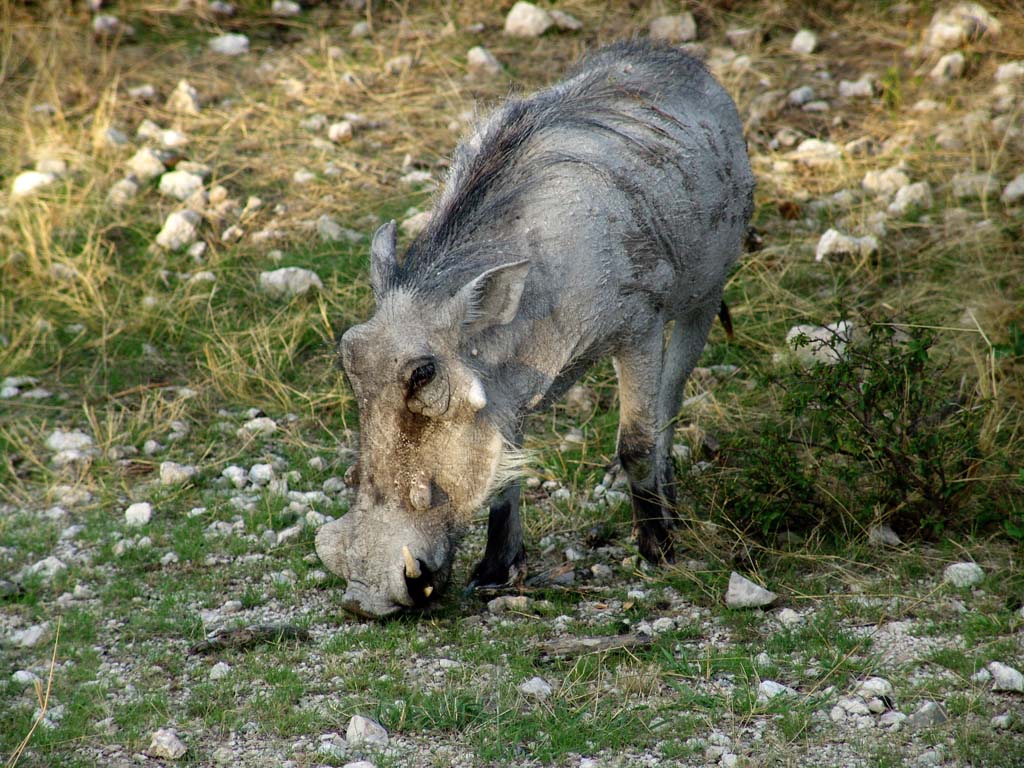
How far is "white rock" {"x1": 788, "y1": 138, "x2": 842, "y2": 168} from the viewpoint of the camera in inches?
262

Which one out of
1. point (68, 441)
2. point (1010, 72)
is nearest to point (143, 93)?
point (68, 441)

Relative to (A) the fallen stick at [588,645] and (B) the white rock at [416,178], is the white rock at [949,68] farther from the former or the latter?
(A) the fallen stick at [588,645]

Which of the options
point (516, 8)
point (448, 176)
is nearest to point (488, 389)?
point (448, 176)

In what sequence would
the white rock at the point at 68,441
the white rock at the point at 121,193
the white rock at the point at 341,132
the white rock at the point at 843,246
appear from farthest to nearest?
the white rock at the point at 341,132
the white rock at the point at 121,193
the white rock at the point at 843,246
the white rock at the point at 68,441

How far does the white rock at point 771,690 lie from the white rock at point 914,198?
366cm

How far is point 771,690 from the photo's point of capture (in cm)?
330

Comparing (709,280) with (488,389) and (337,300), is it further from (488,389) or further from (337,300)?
(337,300)

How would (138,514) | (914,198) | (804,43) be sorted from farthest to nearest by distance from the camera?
(804,43) → (914,198) → (138,514)

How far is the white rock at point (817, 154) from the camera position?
6.66 m

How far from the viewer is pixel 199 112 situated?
7.48 meters

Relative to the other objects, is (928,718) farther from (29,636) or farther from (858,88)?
(858,88)

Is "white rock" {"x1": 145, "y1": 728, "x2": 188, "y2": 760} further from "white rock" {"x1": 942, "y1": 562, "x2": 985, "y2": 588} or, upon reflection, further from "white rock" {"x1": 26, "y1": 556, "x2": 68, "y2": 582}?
"white rock" {"x1": 942, "y1": 562, "x2": 985, "y2": 588}

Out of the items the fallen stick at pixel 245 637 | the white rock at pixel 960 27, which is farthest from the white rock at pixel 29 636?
the white rock at pixel 960 27

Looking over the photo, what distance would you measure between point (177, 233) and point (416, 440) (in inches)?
138
